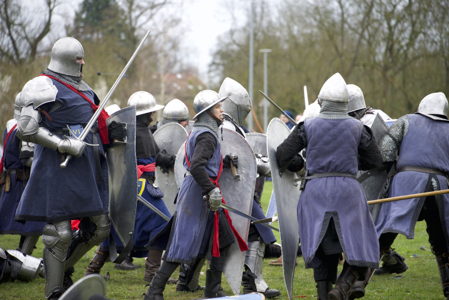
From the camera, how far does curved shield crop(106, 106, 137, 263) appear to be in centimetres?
374

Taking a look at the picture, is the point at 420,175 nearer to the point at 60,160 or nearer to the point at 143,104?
the point at 143,104

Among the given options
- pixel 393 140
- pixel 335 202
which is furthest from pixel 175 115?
pixel 335 202

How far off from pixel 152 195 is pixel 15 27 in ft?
34.1

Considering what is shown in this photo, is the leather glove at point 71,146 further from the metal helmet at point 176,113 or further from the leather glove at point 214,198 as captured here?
the metal helmet at point 176,113

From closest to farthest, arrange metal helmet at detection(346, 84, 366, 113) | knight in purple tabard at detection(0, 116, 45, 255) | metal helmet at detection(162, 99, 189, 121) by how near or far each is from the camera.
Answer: metal helmet at detection(346, 84, 366, 113), knight in purple tabard at detection(0, 116, 45, 255), metal helmet at detection(162, 99, 189, 121)

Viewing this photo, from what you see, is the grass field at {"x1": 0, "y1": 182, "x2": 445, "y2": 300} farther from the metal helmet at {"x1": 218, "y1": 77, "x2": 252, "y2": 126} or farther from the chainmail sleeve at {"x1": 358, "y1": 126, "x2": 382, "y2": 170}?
the metal helmet at {"x1": 218, "y1": 77, "x2": 252, "y2": 126}

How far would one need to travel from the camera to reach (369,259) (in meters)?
3.19

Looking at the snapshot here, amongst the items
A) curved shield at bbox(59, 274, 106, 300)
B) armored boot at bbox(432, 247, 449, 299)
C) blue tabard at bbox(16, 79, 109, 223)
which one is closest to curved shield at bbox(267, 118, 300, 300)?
armored boot at bbox(432, 247, 449, 299)

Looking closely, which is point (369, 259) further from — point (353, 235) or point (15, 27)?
point (15, 27)

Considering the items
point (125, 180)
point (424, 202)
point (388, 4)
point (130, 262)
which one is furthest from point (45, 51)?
point (424, 202)

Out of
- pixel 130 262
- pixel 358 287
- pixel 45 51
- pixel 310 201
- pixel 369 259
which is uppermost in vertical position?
pixel 45 51

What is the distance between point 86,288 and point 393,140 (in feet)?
9.26

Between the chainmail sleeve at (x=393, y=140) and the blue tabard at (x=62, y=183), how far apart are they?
2.14m

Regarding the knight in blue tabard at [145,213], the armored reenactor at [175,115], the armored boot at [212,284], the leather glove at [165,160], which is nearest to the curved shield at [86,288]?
the armored boot at [212,284]
